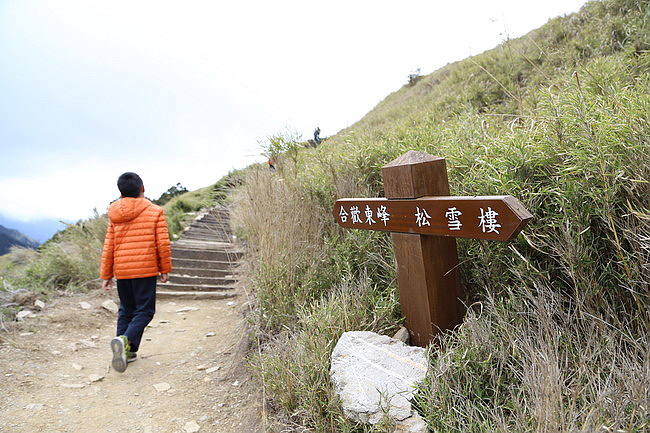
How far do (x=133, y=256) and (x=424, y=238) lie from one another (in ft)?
10.3

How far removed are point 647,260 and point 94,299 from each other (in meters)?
6.95

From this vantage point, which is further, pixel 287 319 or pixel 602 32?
pixel 602 32

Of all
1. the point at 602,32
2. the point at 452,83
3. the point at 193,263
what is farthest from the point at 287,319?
the point at 452,83

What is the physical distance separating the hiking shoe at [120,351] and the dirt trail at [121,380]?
0.12m

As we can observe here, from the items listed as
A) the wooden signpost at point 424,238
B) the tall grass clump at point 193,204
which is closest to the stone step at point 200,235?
the tall grass clump at point 193,204

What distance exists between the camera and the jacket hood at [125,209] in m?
4.22

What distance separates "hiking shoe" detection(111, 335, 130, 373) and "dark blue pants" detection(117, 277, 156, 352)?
0.28ft

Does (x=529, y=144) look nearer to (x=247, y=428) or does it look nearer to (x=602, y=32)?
(x=247, y=428)

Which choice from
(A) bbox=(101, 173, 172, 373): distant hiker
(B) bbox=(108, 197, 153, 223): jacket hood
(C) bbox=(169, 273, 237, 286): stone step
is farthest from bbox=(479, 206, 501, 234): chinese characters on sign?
(C) bbox=(169, 273, 237, 286): stone step

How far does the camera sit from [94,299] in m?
6.36

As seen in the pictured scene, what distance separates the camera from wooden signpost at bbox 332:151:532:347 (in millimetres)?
2357

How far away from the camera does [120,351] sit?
4062 millimetres

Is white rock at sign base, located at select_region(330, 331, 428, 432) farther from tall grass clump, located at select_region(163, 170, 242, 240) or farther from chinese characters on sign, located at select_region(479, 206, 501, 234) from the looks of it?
tall grass clump, located at select_region(163, 170, 242, 240)

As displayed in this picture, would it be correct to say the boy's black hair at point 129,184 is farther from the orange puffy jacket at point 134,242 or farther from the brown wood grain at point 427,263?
the brown wood grain at point 427,263
